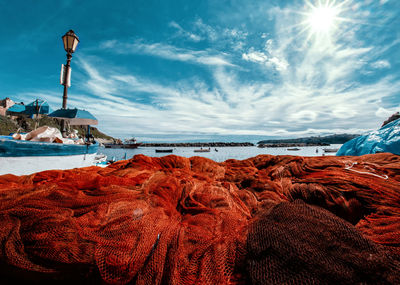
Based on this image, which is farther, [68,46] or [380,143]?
[68,46]

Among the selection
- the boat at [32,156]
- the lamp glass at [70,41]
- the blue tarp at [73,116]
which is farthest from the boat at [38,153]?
the lamp glass at [70,41]

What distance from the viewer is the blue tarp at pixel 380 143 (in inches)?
210

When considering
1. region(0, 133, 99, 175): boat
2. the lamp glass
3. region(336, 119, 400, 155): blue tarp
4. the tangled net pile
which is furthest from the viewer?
the lamp glass

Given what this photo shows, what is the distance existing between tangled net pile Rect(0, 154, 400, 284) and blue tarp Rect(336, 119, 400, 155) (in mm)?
4520

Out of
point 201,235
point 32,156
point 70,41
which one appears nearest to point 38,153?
point 32,156

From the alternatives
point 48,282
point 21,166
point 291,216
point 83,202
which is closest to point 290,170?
point 291,216

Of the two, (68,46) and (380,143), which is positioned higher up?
(68,46)

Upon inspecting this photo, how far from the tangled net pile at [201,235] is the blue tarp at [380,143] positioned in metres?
4.52

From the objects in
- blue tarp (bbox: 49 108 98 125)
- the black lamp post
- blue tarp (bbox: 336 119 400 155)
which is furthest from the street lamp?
blue tarp (bbox: 336 119 400 155)

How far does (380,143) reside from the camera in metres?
5.87

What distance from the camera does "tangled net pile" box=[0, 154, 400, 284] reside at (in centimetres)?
121

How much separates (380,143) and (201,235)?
7377mm

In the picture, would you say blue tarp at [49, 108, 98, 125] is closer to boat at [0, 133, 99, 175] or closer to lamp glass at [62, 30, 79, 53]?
boat at [0, 133, 99, 175]

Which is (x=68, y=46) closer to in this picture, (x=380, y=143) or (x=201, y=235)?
(x=201, y=235)
